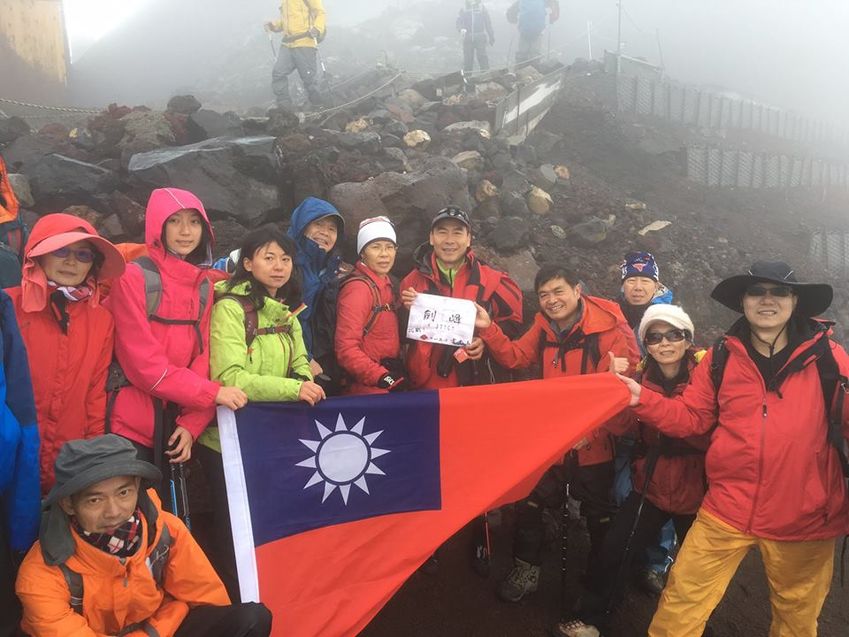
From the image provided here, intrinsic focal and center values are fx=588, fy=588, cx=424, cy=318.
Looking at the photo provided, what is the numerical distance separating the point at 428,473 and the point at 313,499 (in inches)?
31.4

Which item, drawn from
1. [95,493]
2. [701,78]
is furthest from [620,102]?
[701,78]

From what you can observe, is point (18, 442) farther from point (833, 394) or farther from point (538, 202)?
point (538, 202)

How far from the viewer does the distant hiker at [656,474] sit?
160 inches

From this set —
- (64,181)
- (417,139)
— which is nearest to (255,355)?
(64,181)

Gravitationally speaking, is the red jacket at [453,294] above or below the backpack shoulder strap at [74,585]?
above

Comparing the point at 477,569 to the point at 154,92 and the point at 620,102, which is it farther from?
the point at 154,92

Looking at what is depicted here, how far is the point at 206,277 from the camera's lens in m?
3.86

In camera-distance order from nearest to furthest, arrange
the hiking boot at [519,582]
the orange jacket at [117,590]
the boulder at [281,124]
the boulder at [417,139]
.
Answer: the orange jacket at [117,590] < the hiking boot at [519,582] < the boulder at [281,124] < the boulder at [417,139]

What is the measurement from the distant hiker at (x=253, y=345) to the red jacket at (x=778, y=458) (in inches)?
102

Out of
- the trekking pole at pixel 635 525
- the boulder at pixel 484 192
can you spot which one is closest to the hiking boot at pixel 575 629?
the trekking pole at pixel 635 525

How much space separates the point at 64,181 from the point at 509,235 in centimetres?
583

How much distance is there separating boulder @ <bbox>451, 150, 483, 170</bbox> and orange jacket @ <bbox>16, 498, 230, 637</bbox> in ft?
26.5

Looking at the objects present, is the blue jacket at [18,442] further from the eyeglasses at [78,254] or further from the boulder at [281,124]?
the boulder at [281,124]

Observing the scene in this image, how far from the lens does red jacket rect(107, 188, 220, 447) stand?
11.3 feet
